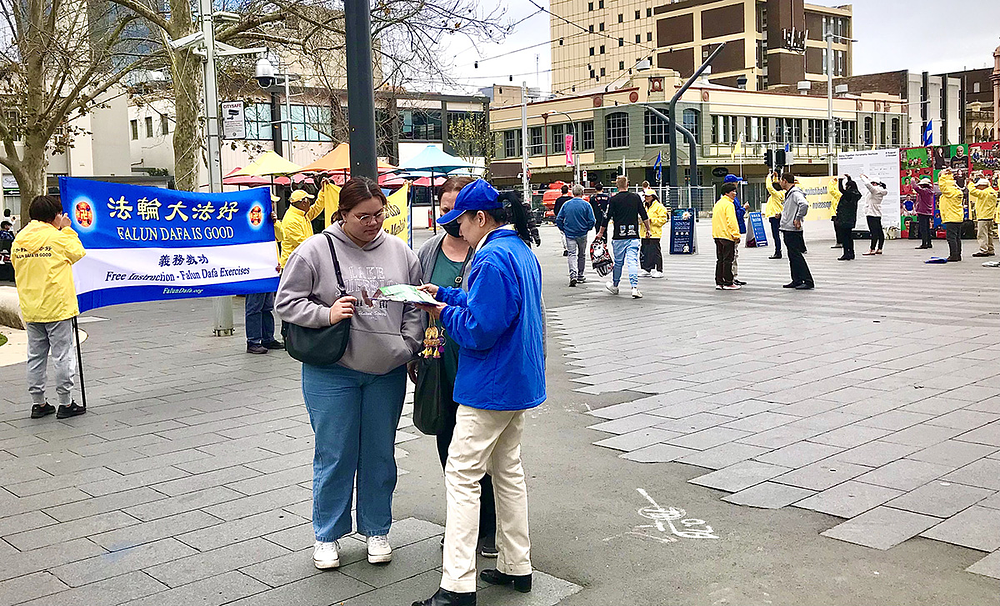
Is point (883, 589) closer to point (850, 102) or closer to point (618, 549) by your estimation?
point (618, 549)

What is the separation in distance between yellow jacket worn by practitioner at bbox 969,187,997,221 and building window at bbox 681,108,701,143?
4429 centimetres

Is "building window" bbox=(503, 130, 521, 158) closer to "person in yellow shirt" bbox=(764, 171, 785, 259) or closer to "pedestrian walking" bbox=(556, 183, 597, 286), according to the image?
"person in yellow shirt" bbox=(764, 171, 785, 259)

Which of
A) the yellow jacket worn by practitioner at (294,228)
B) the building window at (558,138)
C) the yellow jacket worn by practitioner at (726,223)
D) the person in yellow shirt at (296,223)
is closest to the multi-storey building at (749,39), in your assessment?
the building window at (558,138)

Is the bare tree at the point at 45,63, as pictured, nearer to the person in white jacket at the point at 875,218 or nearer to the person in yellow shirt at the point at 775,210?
the person in yellow shirt at the point at 775,210

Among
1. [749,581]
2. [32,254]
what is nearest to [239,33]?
[32,254]

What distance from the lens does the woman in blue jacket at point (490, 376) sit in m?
3.81

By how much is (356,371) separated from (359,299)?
1.07ft

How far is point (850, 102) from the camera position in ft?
239

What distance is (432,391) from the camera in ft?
13.9

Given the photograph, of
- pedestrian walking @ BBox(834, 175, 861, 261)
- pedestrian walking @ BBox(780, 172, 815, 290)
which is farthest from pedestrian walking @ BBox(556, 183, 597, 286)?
pedestrian walking @ BBox(834, 175, 861, 261)

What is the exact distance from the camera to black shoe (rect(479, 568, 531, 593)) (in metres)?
4.11

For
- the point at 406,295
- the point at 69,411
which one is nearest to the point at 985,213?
the point at 69,411

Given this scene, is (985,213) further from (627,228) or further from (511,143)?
(511,143)

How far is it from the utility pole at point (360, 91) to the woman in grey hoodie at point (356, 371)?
9.64 feet
